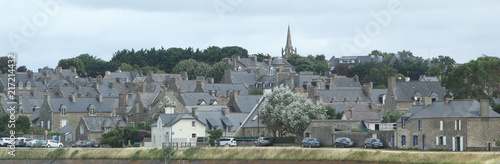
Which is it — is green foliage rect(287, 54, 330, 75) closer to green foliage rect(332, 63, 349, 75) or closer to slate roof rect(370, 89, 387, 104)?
green foliage rect(332, 63, 349, 75)

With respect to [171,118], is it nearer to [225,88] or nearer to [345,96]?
[345,96]

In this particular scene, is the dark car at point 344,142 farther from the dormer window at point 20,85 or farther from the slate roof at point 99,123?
the dormer window at point 20,85

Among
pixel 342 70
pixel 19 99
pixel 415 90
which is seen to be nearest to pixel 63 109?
pixel 19 99

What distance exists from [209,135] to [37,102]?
124ft

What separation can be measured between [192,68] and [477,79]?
9738 centimetres

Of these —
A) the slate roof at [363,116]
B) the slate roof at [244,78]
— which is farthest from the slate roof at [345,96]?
the slate roof at [244,78]

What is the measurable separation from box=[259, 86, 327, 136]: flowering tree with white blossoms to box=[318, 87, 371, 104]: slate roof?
24361 mm

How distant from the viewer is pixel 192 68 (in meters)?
175

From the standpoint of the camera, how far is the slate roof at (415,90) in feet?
330

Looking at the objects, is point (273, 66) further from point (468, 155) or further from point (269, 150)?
point (468, 155)

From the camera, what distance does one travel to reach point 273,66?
7072 inches

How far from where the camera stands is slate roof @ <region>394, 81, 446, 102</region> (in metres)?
101

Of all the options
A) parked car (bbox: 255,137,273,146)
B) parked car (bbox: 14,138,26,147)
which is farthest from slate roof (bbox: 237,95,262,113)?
parked car (bbox: 14,138,26,147)

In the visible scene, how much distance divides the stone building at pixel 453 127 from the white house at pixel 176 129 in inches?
876
